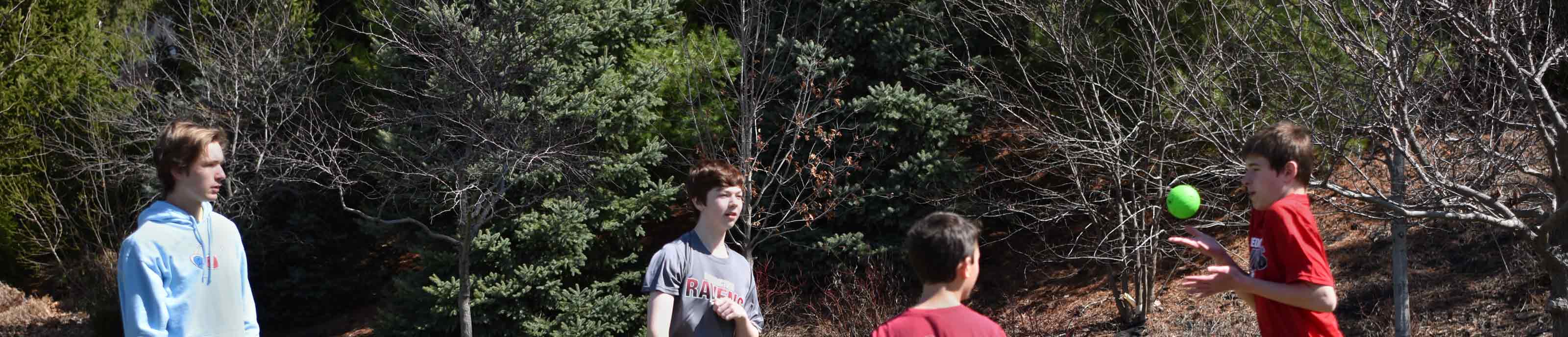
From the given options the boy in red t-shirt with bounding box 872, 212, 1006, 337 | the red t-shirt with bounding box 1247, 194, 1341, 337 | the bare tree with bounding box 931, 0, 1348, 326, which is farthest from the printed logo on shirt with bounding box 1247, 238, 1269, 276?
the bare tree with bounding box 931, 0, 1348, 326

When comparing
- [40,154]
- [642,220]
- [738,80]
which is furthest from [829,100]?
[40,154]

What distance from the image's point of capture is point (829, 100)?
11.6m

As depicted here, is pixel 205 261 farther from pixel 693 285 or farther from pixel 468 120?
pixel 468 120

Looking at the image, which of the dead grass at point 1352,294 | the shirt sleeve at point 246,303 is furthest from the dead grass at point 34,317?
the shirt sleeve at point 246,303

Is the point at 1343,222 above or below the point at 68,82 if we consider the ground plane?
below

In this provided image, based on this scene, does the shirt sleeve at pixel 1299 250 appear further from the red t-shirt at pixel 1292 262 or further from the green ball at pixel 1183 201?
the green ball at pixel 1183 201

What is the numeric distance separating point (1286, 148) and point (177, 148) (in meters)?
3.64

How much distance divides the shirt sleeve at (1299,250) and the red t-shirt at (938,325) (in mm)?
1078

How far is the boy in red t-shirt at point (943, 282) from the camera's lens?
2785 millimetres

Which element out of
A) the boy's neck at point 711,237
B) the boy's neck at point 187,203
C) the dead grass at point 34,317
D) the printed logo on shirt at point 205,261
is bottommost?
the dead grass at point 34,317

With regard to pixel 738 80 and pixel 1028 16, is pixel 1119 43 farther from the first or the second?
pixel 738 80

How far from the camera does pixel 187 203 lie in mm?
3881

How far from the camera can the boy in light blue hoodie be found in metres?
3.69

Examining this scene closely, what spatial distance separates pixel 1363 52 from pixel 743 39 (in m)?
5.32
